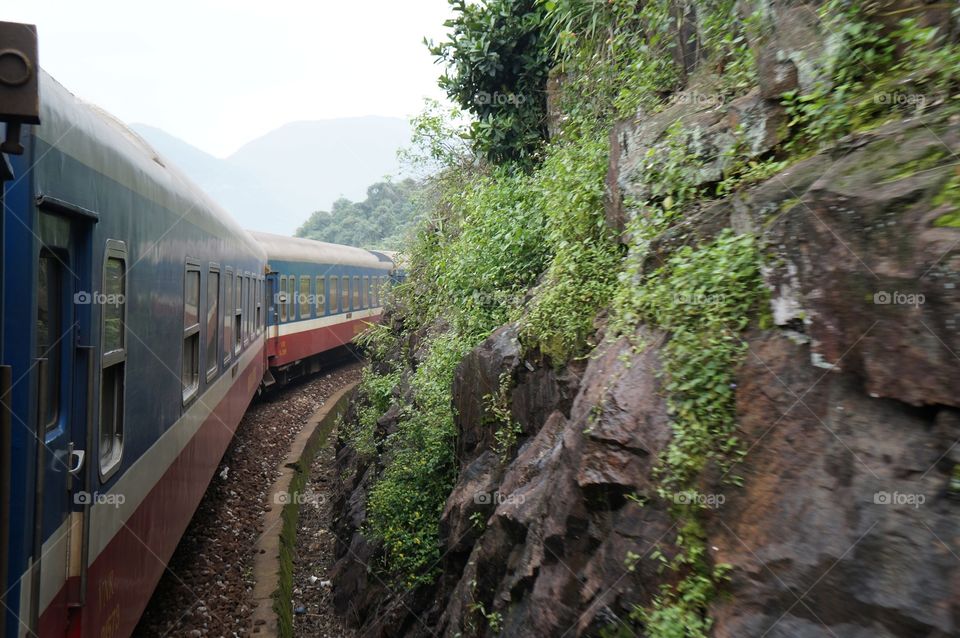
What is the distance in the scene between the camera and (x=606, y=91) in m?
6.39

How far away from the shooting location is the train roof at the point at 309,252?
13609mm

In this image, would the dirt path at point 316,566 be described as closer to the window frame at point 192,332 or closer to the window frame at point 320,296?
the window frame at point 192,332

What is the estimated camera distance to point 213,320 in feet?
22.7

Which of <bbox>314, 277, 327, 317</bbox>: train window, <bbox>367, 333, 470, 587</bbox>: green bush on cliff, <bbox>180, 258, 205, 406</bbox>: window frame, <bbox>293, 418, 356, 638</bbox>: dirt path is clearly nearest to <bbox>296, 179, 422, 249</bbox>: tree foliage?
<bbox>314, 277, 327, 317</bbox>: train window

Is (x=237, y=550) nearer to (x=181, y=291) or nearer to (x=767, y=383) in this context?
(x=181, y=291)

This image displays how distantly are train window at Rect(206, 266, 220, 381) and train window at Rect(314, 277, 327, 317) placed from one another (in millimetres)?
8661

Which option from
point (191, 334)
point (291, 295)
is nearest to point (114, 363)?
point (191, 334)

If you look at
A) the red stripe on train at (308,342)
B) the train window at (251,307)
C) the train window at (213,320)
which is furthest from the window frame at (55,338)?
the red stripe on train at (308,342)

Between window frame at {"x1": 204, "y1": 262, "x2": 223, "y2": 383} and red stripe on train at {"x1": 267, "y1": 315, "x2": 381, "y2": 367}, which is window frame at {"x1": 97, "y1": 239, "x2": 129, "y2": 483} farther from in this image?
red stripe on train at {"x1": 267, "y1": 315, "x2": 381, "y2": 367}

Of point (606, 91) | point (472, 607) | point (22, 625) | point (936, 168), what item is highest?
point (606, 91)

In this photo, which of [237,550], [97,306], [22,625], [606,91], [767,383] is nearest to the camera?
[22,625]

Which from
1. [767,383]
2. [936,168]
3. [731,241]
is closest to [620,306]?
[731,241]

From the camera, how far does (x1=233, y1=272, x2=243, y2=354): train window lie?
858 cm

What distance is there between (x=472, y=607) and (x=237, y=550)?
397 centimetres
